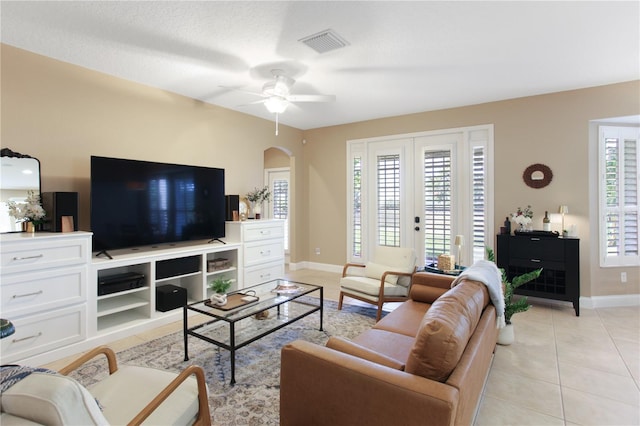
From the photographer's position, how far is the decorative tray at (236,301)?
8.99ft

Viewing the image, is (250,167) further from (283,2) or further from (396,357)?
(396,357)

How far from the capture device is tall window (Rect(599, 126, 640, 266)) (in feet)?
13.9

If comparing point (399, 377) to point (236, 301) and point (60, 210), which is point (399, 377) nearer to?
point (236, 301)

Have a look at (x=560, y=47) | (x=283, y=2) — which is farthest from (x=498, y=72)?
(x=283, y=2)

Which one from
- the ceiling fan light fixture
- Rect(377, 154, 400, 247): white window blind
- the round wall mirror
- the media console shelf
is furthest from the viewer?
Rect(377, 154, 400, 247): white window blind

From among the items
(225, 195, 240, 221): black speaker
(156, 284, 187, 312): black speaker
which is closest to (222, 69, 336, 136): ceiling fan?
(225, 195, 240, 221): black speaker

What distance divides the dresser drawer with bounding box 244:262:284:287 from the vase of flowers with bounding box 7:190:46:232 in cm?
Result: 235

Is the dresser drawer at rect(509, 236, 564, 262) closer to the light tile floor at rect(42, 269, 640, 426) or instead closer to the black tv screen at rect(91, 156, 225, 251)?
the light tile floor at rect(42, 269, 640, 426)

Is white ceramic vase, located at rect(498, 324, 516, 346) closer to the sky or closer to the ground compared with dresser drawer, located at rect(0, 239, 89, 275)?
closer to the ground

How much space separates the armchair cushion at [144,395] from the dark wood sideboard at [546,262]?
4.15 meters

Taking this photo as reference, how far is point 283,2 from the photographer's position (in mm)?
2355

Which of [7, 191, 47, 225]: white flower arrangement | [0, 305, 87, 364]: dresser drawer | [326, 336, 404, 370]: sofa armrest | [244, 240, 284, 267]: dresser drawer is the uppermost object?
[7, 191, 47, 225]: white flower arrangement

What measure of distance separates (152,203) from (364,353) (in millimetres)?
3168

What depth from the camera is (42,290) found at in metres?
2.72
